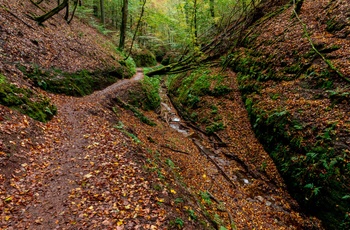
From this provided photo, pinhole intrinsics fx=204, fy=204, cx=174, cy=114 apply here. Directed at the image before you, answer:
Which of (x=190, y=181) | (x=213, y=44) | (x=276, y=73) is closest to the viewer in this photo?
(x=190, y=181)

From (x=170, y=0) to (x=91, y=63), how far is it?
3009 cm

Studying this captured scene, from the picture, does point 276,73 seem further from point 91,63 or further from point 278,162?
point 91,63

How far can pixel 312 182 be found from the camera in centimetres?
793

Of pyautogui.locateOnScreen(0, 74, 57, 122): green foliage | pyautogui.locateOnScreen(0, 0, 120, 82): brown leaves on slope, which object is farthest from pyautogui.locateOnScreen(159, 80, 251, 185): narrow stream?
pyautogui.locateOnScreen(0, 74, 57, 122): green foliage

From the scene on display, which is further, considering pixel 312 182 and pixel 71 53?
pixel 71 53

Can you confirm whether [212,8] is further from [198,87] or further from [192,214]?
[192,214]

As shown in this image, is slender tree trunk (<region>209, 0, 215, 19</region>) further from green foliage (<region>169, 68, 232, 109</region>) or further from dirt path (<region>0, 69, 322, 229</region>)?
dirt path (<region>0, 69, 322, 229</region>)

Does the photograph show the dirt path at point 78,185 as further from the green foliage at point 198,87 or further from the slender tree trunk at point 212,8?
the slender tree trunk at point 212,8

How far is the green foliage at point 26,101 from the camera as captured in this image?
7016 millimetres

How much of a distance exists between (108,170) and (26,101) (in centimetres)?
435

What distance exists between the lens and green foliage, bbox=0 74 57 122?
7016 millimetres

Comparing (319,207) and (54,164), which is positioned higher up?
(54,164)

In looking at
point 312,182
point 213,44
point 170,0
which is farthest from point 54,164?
point 170,0

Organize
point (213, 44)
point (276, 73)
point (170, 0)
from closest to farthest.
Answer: point (276, 73) → point (213, 44) → point (170, 0)
